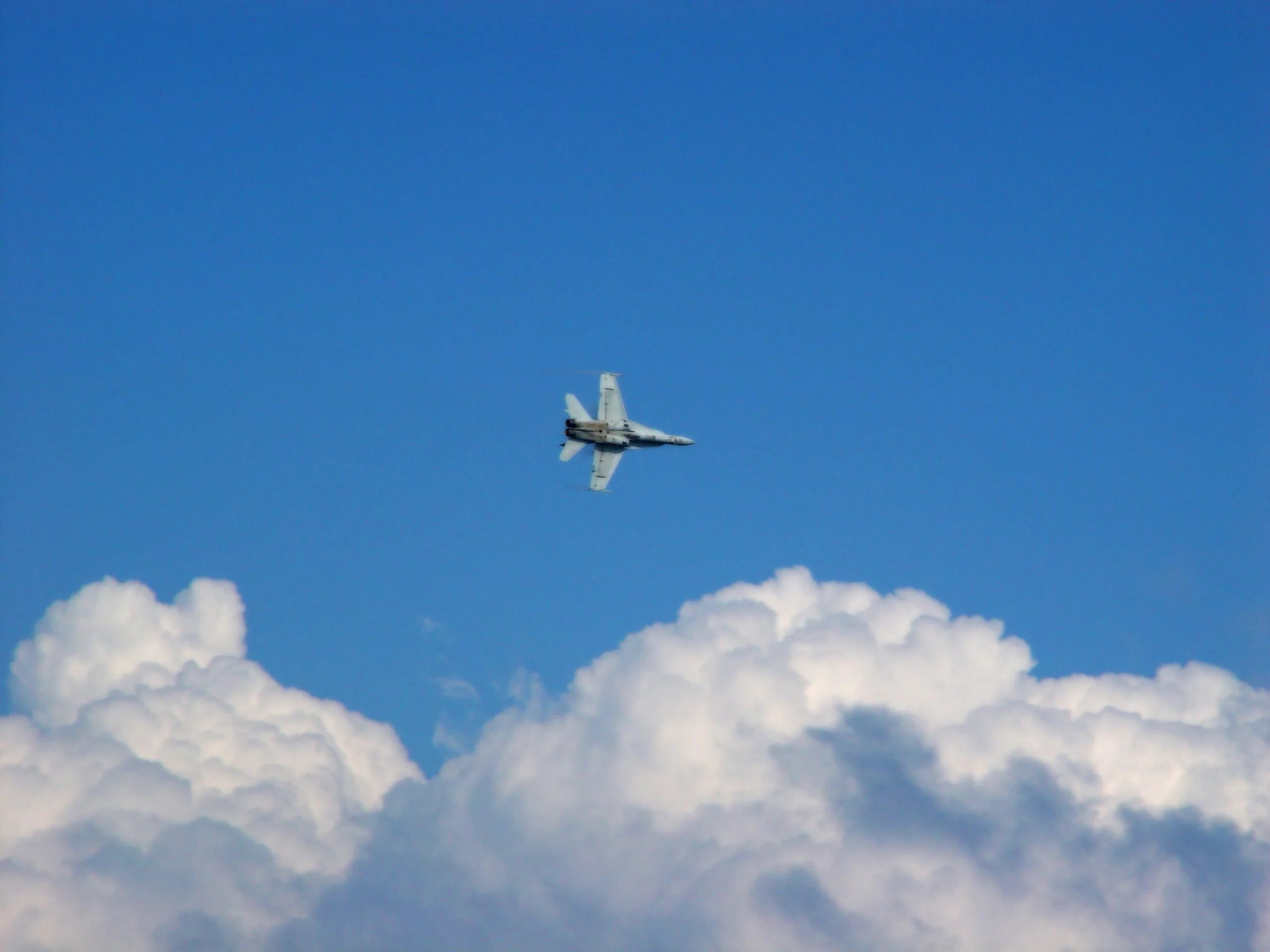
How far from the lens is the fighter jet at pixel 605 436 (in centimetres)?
19462

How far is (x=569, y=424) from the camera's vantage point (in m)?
195

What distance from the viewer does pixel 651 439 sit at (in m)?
199

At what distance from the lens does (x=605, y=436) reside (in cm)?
19538

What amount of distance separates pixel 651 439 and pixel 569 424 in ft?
41.9

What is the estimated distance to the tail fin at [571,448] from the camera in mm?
193500

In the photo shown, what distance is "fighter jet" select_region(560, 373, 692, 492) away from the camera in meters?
195

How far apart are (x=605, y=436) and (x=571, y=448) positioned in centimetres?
545

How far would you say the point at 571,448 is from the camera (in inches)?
7638

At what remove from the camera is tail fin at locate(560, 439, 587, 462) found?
193500 millimetres
